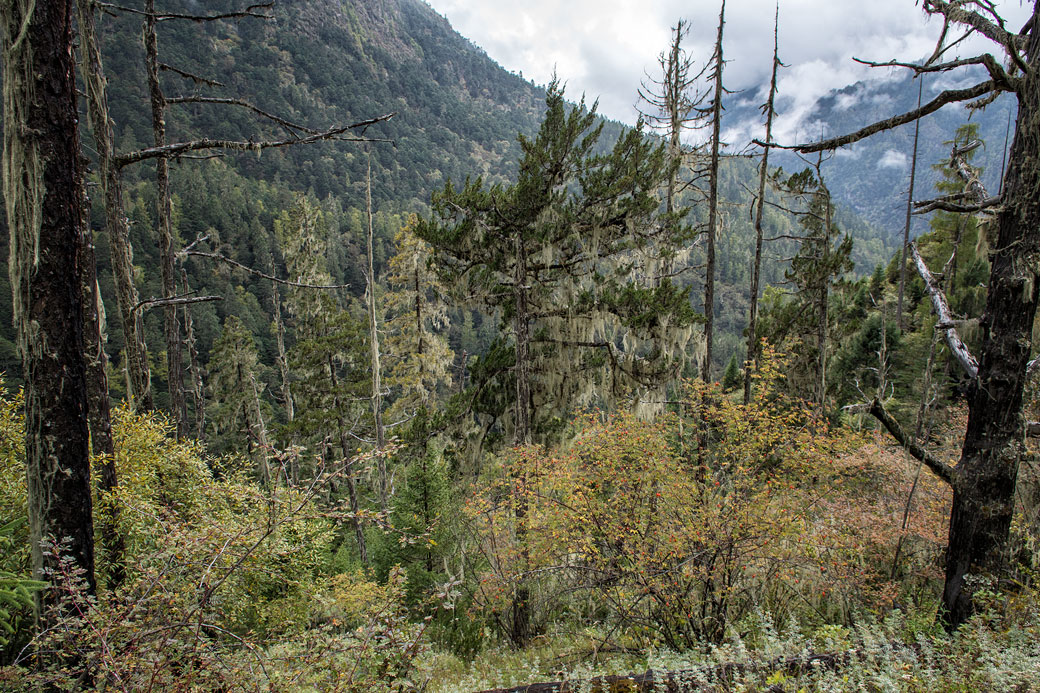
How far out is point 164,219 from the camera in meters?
8.17

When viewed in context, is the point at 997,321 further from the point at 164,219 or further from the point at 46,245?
the point at 164,219

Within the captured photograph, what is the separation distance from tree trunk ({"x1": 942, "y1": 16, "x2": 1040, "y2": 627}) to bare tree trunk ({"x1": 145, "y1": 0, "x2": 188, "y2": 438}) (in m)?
9.03

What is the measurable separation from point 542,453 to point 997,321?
25.1 feet

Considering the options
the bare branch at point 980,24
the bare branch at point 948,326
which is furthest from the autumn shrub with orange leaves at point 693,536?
the bare branch at point 980,24

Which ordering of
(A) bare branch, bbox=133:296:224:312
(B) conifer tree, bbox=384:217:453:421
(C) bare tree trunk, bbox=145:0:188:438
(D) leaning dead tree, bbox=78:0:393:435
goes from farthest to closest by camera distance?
(B) conifer tree, bbox=384:217:453:421 < (C) bare tree trunk, bbox=145:0:188:438 < (D) leaning dead tree, bbox=78:0:393:435 < (A) bare branch, bbox=133:296:224:312

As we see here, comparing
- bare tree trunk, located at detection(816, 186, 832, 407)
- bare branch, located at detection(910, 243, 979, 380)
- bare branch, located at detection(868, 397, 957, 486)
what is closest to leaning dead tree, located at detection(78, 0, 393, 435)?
bare branch, located at detection(868, 397, 957, 486)

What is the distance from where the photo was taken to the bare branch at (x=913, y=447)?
3.59 m

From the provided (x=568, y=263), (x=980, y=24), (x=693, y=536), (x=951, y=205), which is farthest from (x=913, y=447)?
(x=568, y=263)

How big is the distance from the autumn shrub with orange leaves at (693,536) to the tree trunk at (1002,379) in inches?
72.2

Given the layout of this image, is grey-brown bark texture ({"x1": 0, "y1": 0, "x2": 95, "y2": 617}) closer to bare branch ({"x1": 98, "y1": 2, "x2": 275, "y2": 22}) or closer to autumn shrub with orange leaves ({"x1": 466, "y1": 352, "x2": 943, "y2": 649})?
bare branch ({"x1": 98, "y1": 2, "x2": 275, "y2": 22})

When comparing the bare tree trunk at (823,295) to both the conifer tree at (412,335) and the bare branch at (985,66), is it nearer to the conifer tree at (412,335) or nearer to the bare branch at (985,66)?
the conifer tree at (412,335)

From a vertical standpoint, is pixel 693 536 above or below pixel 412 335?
below

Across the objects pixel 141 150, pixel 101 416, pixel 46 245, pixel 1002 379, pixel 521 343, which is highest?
pixel 141 150

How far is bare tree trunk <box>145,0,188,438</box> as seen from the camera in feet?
24.3
